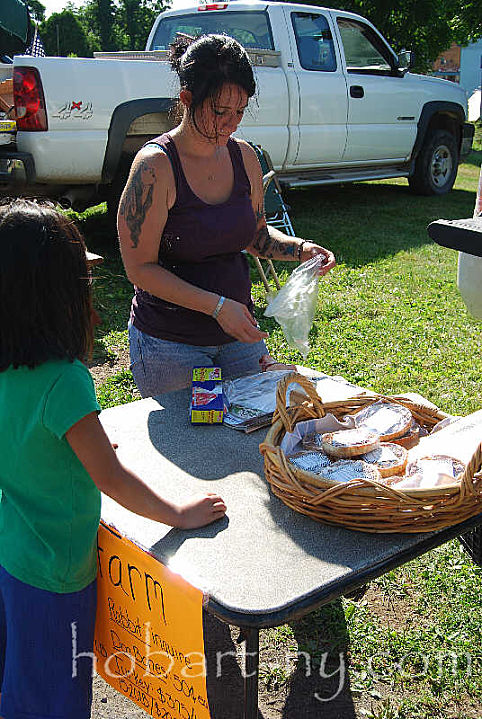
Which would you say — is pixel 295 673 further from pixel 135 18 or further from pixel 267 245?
pixel 135 18

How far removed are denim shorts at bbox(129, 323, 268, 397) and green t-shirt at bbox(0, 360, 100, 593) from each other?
3.00ft

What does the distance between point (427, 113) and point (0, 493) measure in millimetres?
8681

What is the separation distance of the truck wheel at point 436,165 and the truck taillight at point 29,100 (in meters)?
5.66

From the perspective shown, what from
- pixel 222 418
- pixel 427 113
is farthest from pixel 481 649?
pixel 427 113

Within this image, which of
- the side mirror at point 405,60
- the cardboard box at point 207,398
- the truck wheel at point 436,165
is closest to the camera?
the cardboard box at point 207,398

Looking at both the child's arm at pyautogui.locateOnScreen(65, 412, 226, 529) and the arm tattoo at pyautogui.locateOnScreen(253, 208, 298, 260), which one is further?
the arm tattoo at pyautogui.locateOnScreen(253, 208, 298, 260)

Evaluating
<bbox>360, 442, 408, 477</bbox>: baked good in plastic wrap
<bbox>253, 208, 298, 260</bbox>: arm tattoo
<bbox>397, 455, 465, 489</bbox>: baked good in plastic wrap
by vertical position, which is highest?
<bbox>253, 208, 298, 260</bbox>: arm tattoo

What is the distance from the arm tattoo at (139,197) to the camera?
2.27 m

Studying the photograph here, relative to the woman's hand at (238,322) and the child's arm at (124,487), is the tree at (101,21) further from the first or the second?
the child's arm at (124,487)

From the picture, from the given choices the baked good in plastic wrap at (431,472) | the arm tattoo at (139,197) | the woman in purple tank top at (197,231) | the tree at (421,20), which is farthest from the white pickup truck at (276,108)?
the tree at (421,20)

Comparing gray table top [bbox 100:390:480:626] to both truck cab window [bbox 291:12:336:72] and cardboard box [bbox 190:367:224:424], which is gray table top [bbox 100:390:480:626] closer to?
cardboard box [bbox 190:367:224:424]

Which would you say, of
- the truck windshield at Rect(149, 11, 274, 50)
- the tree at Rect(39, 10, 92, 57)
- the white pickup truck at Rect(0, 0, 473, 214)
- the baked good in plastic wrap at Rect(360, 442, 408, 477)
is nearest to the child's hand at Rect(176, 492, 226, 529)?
the baked good in plastic wrap at Rect(360, 442, 408, 477)

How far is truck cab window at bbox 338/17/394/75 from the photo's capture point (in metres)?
8.35

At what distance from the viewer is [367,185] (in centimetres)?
1133
